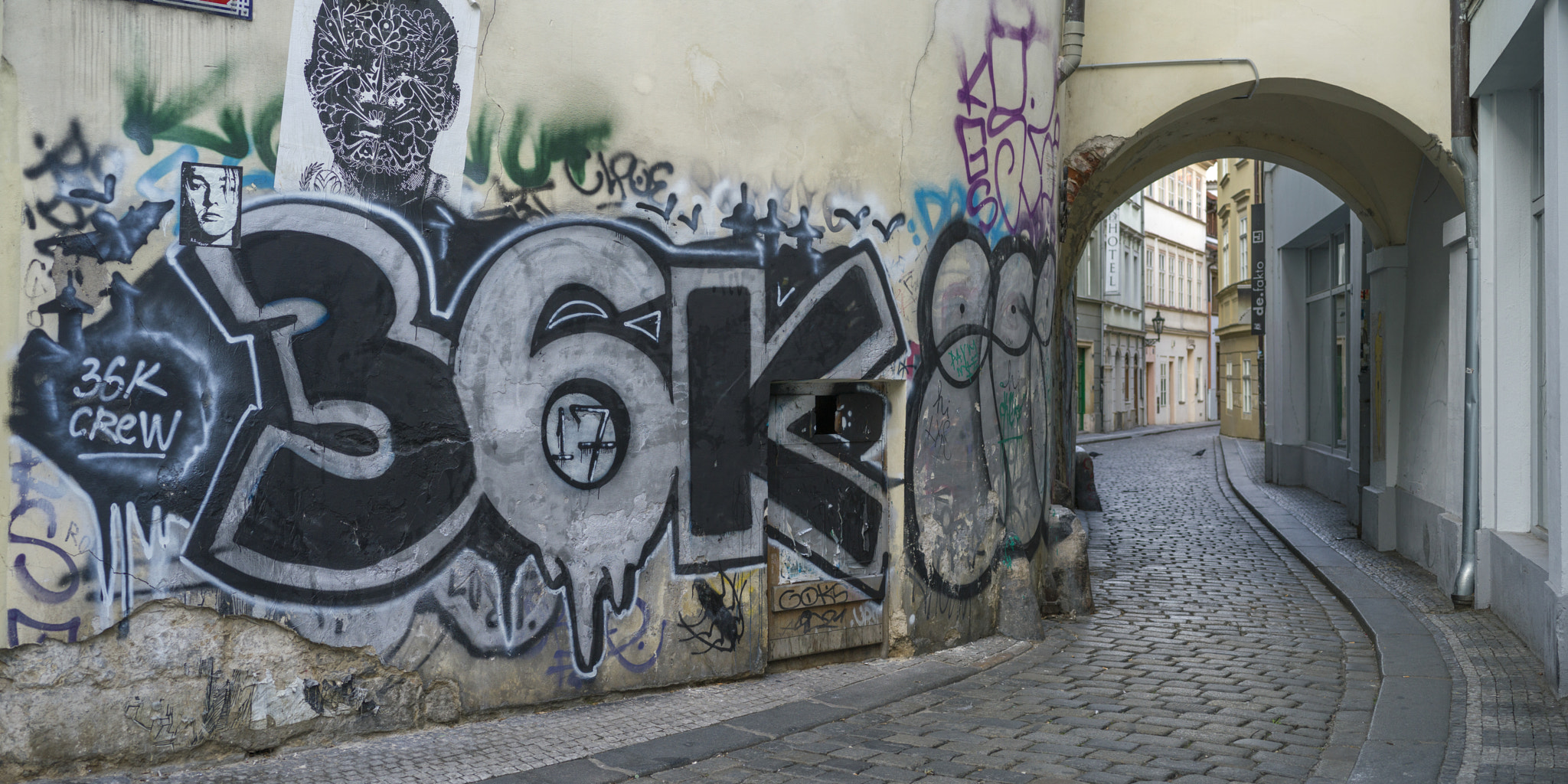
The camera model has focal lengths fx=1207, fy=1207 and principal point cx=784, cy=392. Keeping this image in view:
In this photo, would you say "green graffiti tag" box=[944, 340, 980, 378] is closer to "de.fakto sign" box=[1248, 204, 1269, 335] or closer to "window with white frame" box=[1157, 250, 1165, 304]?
"de.fakto sign" box=[1248, 204, 1269, 335]

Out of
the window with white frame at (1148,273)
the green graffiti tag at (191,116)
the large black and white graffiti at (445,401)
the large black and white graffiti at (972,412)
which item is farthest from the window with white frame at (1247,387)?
the green graffiti tag at (191,116)

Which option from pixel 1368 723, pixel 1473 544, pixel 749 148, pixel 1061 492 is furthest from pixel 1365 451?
pixel 749 148

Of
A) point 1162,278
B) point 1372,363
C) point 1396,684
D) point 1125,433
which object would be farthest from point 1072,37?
point 1162,278

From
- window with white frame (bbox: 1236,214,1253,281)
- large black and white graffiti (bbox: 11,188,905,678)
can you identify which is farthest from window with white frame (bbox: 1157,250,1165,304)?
large black and white graffiti (bbox: 11,188,905,678)

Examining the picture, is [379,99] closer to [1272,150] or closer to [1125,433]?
[1272,150]

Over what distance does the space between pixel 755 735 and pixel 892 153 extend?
3368mm

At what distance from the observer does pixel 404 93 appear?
5.50 meters

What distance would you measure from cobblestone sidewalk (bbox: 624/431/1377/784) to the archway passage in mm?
3402

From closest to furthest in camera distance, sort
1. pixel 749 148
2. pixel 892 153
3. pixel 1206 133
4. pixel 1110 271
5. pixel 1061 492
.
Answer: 1. pixel 749 148
2. pixel 892 153
3. pixel 1206 133
4. pixel 1061 492
5. pixel 1110 271

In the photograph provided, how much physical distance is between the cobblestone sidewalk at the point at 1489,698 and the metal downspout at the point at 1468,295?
1.06ft

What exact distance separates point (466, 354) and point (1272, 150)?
30.7ft

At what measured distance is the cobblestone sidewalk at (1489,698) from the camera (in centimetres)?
484

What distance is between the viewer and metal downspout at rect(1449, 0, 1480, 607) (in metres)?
8.17

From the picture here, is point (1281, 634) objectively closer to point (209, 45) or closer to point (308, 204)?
point (308, 204)
